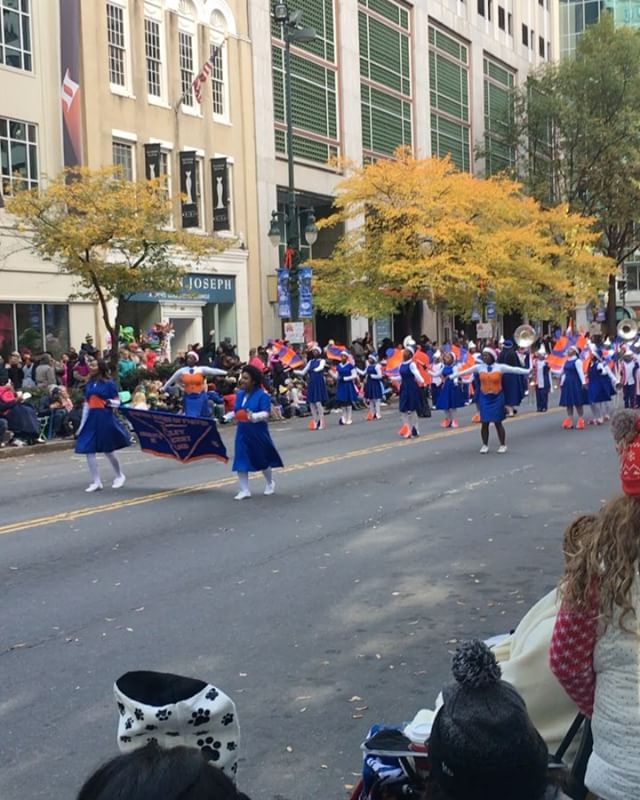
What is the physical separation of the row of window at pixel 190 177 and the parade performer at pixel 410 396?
1105 cm

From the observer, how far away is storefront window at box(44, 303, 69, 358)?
28719 mm

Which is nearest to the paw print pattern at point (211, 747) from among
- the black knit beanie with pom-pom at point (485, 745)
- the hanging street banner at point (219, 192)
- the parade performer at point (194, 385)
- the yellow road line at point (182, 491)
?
the black knit beanie with pom-pom at point (485, 745)

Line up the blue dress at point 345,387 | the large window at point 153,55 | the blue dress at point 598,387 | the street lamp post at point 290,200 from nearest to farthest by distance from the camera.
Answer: the blue dress at point 598,387 < the blue dress at point 345,387 < the street lamp post at point 290,200 < the large window at point 153,55

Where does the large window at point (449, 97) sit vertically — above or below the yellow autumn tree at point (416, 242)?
above

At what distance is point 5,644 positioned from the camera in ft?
23.2

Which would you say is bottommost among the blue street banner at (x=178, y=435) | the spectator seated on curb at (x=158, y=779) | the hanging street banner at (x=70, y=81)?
the blue street banner at (x=178, y=435)

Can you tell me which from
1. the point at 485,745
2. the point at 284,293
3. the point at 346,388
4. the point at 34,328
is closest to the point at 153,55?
the point at 284,293

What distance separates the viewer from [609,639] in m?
2.99

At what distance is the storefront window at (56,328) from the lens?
28.7m

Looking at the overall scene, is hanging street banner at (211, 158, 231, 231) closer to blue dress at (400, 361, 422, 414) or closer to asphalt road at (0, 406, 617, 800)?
blue dress at (400, 361, 422, 414)

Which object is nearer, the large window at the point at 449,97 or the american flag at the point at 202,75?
the american flag at the point at 202,75

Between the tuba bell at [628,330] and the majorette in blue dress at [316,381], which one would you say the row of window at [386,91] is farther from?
the majorette in blue dress at [316,381]

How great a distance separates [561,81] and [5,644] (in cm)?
5246

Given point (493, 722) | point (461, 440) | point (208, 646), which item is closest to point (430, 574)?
point (208, 646)
